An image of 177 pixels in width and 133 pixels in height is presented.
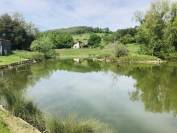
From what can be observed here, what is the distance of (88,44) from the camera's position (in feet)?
362

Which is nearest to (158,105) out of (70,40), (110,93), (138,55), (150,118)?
(150,118)

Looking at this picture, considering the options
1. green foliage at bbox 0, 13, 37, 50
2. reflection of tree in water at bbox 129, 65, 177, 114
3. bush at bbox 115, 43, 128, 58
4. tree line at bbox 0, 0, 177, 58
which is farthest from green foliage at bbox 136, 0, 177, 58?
reflection of tree in water at bbox 129, 65, 177, 114

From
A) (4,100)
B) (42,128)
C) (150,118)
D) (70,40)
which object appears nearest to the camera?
(42,128)

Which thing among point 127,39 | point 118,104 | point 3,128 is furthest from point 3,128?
point 127,39

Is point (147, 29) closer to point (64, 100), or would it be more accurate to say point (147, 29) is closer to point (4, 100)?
point (64, 100)

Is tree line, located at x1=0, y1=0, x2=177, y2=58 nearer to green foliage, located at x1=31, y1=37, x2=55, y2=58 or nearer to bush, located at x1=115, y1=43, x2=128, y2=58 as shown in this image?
green foliage, located at x1=31, y1=37, x2=55, y2=58

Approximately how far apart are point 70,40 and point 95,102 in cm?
8840

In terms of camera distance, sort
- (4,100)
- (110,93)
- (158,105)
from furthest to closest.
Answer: (110,93) < (158,105) < (4,100)

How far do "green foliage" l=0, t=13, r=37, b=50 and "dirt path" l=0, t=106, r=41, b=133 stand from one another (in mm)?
63313

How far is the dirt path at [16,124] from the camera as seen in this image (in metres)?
11.1

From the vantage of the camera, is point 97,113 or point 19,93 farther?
point 97,113

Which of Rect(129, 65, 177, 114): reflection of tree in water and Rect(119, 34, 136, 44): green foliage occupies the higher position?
Rect(119, 34, 136, 44): green foliage

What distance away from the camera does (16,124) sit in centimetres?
1162

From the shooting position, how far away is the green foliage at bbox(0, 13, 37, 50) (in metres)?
73.8
